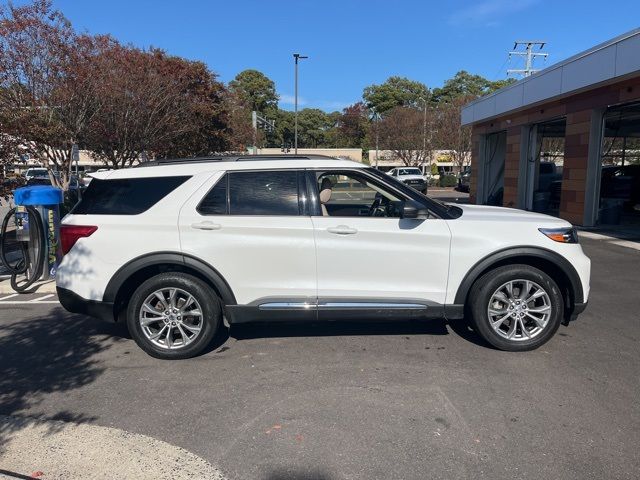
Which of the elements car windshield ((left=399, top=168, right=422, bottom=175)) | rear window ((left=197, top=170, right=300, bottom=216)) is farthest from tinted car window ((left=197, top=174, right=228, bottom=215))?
car windshield ((left=399, top=168, right=422, bottom=175))

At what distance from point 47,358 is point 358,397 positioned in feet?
9.55

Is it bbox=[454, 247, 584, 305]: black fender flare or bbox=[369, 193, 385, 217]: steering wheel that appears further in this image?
bbox=[369, 193, 385, 217]: steering wheel

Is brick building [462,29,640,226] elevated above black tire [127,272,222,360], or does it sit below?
above

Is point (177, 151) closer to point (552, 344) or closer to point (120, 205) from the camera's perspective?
point (120, 205)

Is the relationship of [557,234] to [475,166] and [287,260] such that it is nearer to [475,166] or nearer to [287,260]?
[287,260]

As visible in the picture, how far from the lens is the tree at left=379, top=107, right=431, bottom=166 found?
47656 mm

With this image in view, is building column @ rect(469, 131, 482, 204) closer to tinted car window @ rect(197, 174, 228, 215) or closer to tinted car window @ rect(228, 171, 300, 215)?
tinted car window @ rect(228, 171, 300, 215)

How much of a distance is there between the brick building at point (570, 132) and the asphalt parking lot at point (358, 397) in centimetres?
958

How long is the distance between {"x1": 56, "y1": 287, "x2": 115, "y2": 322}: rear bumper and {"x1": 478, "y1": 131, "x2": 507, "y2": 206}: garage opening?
2068cm

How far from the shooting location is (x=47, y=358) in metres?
4.71

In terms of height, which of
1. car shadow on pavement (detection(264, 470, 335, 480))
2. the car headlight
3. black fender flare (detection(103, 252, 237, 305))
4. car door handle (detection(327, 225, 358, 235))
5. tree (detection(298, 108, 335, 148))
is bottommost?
car shadow on pavement (detection(264, 470, 335, 480))

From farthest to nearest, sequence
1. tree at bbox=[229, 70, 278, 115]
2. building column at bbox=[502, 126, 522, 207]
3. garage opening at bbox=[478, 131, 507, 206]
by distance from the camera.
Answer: tree at bbox=[229, 70, 278, 115] < garage opening at bbox=[478, 131, 507, 206] < building column at bbox=[502, 126, 522, 207]

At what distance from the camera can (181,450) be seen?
3160mm

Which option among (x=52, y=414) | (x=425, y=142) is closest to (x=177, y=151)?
(x=52, y=414)
